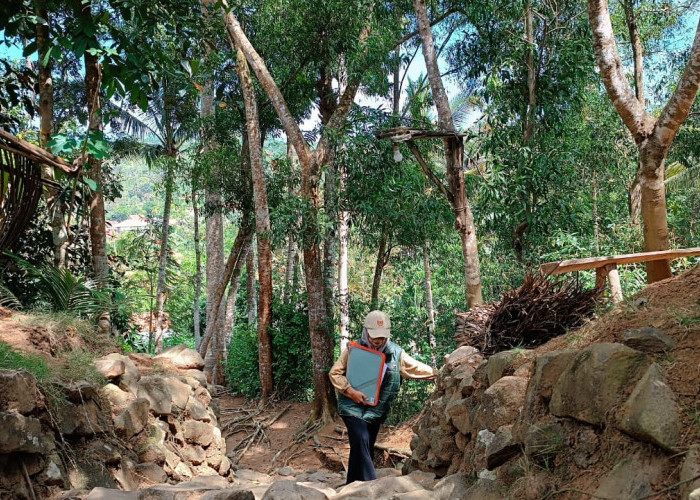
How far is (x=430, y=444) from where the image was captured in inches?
208

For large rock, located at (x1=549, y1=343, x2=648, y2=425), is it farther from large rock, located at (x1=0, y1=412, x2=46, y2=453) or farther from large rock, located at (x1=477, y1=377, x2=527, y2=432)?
large rock, located at (x1=0, y1=412, x2=46, y2=453)

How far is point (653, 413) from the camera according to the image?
2494mm

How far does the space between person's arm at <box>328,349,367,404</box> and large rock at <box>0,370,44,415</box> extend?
7.56 feet

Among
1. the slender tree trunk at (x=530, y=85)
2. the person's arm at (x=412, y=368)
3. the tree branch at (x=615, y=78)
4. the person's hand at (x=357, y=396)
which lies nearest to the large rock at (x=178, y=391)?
the person's hand at (x=357, y=396)

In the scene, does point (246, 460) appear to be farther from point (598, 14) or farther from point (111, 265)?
point (598, 14)

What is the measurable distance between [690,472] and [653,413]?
341 millimetres

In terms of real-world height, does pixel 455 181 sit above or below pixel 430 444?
above

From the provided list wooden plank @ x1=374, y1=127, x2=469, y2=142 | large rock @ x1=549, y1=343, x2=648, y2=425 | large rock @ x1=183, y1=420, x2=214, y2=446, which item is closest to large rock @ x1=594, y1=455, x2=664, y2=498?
large rock @ x1=549, y1=343, x2=648, y2=425

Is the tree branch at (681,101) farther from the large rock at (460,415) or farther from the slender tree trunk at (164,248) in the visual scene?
the slender tree trunk at (164,248)

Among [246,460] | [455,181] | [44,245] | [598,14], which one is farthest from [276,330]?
[598,14]

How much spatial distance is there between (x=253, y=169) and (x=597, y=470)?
10.3 m

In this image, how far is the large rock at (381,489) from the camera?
13.7 ft

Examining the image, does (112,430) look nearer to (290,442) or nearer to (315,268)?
(290,442)

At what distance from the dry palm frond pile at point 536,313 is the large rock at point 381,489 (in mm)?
1493
